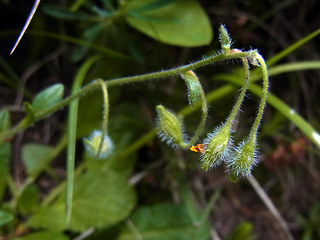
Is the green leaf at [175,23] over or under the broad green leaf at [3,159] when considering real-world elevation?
over

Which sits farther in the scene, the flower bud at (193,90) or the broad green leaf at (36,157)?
the broad green leaf at (36,157)

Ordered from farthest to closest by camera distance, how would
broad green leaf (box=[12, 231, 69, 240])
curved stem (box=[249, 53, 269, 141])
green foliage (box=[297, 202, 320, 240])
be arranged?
1. green foliage (box=[297, 202, 320, 240])
2. broad green leaf (box=[12, 231, 69, 240])
3. curved stem (box=[249, 53, 269, 141])

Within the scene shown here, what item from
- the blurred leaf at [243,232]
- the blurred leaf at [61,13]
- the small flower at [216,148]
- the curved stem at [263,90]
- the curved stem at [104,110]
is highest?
the blurred leaf at [61,13]

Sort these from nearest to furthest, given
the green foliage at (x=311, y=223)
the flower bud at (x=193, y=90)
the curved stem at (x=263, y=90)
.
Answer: the curved stem at (x=263, y=90) → the flower bud at (x=193, y=90) → the green foliage at (x=311, y=223)

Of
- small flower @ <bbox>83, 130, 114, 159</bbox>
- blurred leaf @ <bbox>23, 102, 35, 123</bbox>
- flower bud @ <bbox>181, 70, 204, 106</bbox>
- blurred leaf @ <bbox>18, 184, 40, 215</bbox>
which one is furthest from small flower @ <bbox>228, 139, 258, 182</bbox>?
blurred leaf @ <bbox>18, 184, 40, 215</bbox>

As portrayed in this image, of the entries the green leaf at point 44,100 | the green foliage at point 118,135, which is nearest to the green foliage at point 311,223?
the green foliage at point 118,135

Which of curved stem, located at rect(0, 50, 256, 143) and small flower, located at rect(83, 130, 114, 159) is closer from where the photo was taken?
curved stem, located at rect(0, 50, 256, 143)

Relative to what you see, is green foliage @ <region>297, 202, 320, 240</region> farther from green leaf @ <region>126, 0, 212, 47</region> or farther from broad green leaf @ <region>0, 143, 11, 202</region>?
broad green leaf @ <region>0, 143, 11, 202</region>

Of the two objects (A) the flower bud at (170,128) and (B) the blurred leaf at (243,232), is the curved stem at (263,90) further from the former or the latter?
(B) the blurred leaf at (243,232)
